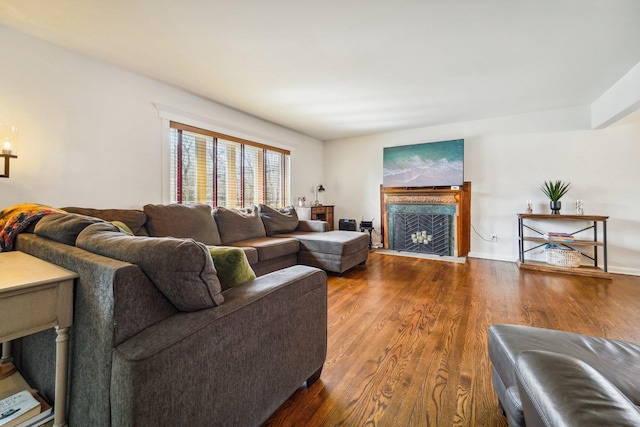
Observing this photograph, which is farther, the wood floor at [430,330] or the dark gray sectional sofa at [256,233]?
the dark gray sectional sofa at [256,233]

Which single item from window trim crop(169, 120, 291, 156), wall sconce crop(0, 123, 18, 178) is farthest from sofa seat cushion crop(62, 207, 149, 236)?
window trim crop(169, 120, 291, 156)

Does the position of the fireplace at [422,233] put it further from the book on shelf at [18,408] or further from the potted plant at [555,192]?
the book on shelf at [18,408]

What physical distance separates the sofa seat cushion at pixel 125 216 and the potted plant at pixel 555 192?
5.25 m

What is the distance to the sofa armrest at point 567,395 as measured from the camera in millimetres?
481

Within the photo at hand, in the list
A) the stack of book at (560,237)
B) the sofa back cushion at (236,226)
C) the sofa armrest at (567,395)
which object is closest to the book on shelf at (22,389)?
the sofa armrest at (567,395)

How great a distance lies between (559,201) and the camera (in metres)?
3.97

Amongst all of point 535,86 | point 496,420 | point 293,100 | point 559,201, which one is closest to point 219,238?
point 293,100

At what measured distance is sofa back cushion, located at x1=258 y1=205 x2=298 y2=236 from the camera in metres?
4.02

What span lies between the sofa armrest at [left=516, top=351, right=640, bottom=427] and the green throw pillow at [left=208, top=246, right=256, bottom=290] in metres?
1.03

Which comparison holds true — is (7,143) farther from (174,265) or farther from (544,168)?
(544,168)

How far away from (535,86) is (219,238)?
4.24m

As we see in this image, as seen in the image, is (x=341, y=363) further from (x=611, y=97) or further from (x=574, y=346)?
(x=611, y=97)

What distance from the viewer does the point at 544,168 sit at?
413cm

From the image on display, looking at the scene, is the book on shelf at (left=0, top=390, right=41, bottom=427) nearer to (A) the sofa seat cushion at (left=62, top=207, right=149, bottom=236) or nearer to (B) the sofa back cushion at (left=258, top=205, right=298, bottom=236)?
(A) the sofa seat cushion at (left=62, top=207, right=149, bottom=236)
